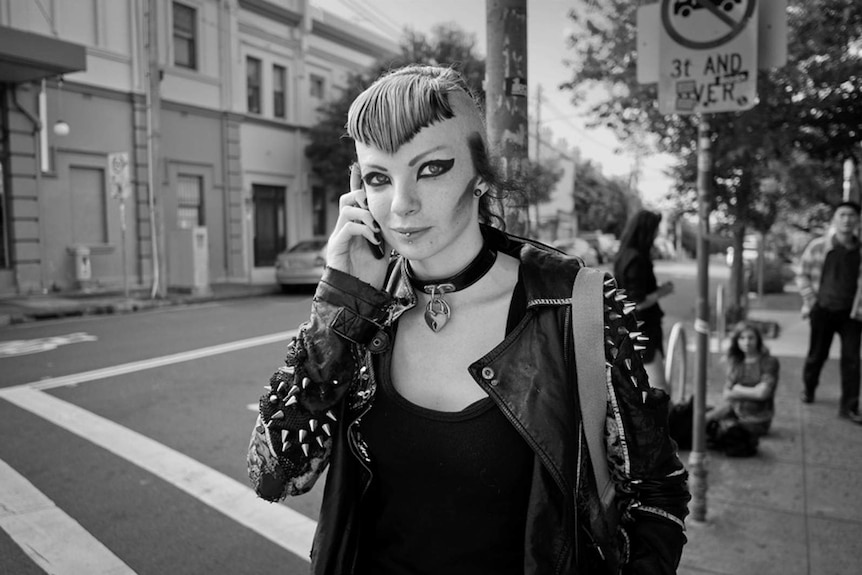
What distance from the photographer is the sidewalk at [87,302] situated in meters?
11.7

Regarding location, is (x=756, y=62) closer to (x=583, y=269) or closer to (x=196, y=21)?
(x=583, y=269)

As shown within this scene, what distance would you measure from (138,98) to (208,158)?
2.90m

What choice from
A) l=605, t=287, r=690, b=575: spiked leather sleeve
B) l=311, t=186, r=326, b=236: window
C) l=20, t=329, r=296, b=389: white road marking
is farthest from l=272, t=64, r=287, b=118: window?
l=605, t=287, r=690, b=575: spiked leather sleeve

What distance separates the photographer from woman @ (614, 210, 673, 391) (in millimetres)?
5203

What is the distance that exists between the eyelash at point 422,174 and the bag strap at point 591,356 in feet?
1.24

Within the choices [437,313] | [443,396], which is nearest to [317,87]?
[437,313]

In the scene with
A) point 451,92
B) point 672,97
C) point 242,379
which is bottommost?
point 242,379

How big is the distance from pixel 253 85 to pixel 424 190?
69.1 ft

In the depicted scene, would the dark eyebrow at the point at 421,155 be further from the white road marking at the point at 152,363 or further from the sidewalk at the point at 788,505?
the white road marking at the point at 152,363

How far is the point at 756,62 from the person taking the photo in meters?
3.47

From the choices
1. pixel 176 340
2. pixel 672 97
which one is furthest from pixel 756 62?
pixel 176 340

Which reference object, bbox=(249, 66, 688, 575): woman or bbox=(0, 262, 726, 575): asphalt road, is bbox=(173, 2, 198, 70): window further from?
bbox=(249, 66, 688, 575): woman

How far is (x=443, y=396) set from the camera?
1.47 m

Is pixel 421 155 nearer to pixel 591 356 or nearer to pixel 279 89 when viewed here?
pixel 591 356
